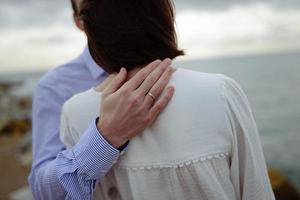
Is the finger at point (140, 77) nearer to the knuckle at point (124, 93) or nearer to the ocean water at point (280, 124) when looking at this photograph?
the knuckle at point (124, 93)

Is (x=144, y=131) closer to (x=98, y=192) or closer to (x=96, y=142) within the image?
(x=96, y=142)

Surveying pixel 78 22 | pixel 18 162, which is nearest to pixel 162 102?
pixel 78 22

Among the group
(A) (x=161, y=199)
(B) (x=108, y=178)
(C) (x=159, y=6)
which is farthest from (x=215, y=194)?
(C) (x=159, y=6)

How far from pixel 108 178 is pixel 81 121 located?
24cm

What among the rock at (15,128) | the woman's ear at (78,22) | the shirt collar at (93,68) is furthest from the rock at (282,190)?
the rock at (15,128)

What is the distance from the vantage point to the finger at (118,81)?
148 cm

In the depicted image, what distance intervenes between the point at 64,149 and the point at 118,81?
1.75 ft

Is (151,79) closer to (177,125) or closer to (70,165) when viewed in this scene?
(177,125)

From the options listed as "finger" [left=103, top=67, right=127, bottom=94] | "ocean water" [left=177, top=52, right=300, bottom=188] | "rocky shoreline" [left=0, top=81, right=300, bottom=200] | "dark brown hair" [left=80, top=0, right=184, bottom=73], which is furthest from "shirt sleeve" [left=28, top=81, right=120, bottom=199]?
"rocky shoreline" [left=0, top=81, right=300, bottom=200]

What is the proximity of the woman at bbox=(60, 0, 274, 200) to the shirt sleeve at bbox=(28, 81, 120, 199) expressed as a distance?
0.09 m

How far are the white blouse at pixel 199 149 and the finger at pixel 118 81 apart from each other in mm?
180

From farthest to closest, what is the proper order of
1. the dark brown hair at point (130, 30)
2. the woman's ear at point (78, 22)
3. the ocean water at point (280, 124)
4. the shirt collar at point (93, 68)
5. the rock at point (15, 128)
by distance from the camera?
the rock at point (15, 128), the ocean water at point (280, 124), the shirt collar at point (93, 68), the woman's ear at point (78, 22), the dark brown hair at point (130, 30)

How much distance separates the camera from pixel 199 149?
144cm

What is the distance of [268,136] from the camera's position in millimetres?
20469
